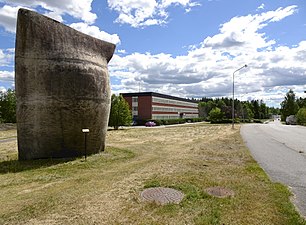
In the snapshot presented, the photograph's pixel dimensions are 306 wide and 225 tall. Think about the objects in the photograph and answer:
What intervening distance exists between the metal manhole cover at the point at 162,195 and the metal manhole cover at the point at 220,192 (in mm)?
749

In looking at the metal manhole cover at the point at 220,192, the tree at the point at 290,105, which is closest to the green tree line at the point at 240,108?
the tree at the point at 290,105

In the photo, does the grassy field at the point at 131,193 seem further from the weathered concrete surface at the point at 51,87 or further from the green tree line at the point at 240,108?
the green tree line at the point at 240,108

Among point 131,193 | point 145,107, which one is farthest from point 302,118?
point 131,193

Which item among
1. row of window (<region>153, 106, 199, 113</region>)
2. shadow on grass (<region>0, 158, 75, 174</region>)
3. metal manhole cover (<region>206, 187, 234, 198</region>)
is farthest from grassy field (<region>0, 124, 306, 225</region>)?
row of window (<region>153, 106, 199, 113</region>)

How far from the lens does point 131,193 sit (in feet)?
21.2

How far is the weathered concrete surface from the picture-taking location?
1020 centimetres

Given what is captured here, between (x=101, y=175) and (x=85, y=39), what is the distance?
5.97 m

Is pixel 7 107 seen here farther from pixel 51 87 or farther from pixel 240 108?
pixel 240 108

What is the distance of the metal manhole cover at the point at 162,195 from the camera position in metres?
5.89

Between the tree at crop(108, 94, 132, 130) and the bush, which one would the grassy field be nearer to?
the tree at crop(108, 94, 132, 130)

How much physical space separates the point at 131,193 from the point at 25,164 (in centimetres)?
536

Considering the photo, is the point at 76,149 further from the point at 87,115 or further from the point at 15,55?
the point at 15,55

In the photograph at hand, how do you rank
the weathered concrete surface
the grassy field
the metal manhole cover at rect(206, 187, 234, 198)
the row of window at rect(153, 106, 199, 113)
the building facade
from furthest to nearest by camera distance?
the row of window at rect(153, 106, 199, 113) < the building facade < the weathered concrete surface < the metal manhole cover at rect(206, 187, 234, 198) < the grassy field

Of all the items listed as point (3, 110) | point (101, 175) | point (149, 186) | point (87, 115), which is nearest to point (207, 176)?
point (149, 186)
